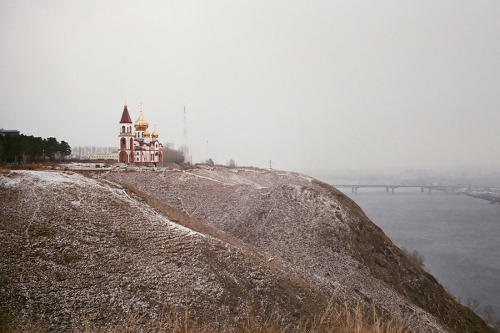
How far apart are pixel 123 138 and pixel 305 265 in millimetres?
41938

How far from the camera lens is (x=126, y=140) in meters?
56.9

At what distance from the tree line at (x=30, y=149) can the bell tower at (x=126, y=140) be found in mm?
10693

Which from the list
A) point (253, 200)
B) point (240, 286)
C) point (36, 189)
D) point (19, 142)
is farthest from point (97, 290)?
point (19, 142)

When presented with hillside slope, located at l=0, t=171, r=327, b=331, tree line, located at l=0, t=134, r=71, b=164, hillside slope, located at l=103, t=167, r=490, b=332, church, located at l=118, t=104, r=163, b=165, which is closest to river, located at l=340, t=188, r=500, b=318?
hillside slope, located at l=103, t=167, r=490, b=332

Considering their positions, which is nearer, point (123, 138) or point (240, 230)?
point (240, 230)

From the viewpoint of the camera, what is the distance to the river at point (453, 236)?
48.9m

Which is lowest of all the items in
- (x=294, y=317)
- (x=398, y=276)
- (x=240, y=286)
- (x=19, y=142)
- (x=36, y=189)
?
(x=398, y=276)

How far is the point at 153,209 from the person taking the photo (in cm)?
3002

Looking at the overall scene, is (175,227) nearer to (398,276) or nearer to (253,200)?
(253,200)

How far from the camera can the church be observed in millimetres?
56537

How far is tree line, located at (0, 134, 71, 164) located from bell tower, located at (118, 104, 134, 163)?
35.1 feet

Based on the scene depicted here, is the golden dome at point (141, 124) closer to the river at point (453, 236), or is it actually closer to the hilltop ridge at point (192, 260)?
the hilltop ridge at point (192, 260)

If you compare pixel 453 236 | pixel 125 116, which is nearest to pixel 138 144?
pixel 125 116

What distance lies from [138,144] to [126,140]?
10.8 ft
